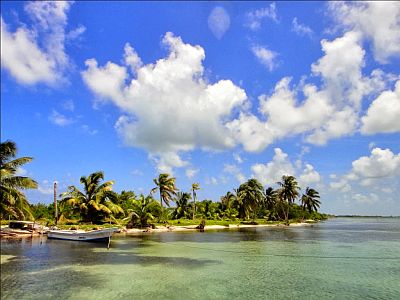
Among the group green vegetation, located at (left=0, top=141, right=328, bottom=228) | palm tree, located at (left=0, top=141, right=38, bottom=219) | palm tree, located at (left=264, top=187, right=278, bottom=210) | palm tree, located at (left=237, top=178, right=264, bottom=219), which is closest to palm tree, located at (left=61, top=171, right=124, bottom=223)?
green vegetation, located at (left=0, top=141, right=328, bottom=228)

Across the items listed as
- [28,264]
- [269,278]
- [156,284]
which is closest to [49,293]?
[156,284]

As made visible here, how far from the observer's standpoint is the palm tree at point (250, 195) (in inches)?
3248

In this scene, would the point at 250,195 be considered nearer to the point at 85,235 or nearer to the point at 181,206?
the point at 181,206

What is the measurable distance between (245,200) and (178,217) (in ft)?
57.2

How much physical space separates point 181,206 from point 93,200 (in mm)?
29466

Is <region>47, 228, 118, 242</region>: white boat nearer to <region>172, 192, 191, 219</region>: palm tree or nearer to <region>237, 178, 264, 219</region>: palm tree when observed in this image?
<region>172, 192, 191, 219</region>: palm tree

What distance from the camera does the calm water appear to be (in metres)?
16.3

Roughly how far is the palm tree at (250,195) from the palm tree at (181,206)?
14.0 meters

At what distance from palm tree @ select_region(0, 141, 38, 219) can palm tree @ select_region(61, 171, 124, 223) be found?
17.4m

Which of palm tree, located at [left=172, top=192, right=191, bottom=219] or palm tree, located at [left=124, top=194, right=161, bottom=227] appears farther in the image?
palm tree, located at [left=172, top=192, right=191, bottom=219]

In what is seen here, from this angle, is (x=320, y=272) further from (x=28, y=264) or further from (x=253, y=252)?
(x=28, y=264)

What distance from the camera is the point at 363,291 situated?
55.0 ft

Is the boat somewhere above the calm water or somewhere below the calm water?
above

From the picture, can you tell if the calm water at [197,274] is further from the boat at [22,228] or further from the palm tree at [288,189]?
the palm tree at [288,189]
